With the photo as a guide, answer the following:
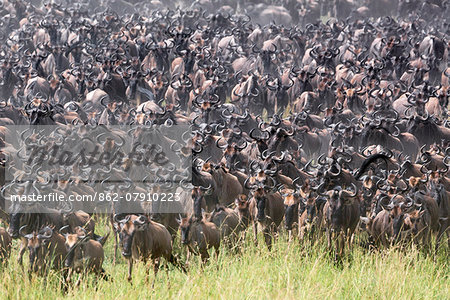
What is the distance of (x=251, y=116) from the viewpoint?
23.0m

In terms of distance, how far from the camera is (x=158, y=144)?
1875cm

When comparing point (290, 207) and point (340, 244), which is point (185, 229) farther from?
point (340, 244)

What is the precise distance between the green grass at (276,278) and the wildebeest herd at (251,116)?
0.30m

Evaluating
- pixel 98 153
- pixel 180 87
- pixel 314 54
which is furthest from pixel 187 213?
pixel 314 54

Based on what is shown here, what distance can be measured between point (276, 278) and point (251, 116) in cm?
1031

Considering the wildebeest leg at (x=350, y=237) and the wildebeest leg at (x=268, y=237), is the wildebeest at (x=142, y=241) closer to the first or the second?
the wildebeest leg at (x=268, y=237)

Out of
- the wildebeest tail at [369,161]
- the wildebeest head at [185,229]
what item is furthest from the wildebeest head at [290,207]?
the wildebeest tail at [369,161]

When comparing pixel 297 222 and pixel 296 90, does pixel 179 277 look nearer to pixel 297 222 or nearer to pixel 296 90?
pixel 297 222

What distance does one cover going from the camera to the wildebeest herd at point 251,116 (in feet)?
46.6

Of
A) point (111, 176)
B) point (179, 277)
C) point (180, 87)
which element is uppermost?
point (180, 87)

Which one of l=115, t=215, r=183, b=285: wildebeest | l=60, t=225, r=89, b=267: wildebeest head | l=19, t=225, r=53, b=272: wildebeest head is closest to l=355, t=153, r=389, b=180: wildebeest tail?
l=115, t=215, r=183, b=285: wildebeest

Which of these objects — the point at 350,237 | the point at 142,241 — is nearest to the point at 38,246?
the point at 142,241

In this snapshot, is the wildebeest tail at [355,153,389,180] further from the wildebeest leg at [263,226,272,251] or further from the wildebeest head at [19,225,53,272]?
the wildebeest head at [19,225,53,272]

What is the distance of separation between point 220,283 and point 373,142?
9.04 meters
